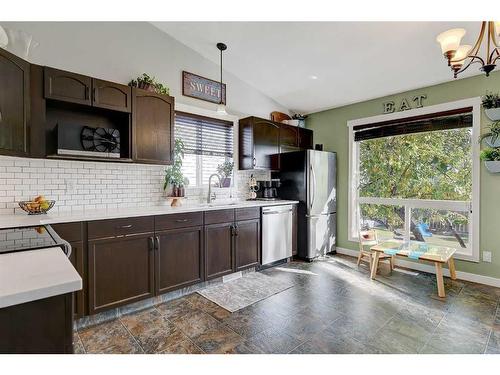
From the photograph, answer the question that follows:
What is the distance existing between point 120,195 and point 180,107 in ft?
4.37

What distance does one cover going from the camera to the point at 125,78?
120 inches

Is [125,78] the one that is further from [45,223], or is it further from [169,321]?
[169,321]

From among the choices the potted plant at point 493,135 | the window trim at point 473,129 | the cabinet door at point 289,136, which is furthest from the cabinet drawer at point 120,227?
the potted plant at point 493,135

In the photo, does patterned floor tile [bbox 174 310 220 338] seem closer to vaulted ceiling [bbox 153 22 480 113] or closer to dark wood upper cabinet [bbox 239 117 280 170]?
dark wood upper cabinet [bbox 239 117 280 170]

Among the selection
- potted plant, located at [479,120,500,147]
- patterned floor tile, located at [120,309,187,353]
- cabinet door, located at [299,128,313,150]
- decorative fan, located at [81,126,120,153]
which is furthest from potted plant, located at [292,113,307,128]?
patterned floor tile, located at [120,309,187,353]

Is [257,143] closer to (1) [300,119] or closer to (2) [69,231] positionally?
(1) [300,119]

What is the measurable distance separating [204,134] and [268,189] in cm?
137

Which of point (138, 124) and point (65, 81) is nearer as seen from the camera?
point (65, 81)

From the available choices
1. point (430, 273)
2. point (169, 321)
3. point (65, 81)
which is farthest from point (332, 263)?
point (65, 81)

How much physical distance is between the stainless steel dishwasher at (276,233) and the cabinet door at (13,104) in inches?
104

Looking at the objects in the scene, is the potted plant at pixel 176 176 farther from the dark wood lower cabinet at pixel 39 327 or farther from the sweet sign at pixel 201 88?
the dark wood lower cabinet at pixel 39 327

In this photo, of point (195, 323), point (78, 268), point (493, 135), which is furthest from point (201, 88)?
point (493, 135)

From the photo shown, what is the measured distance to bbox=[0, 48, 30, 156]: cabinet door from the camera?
205cm

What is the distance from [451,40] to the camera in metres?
1.85
